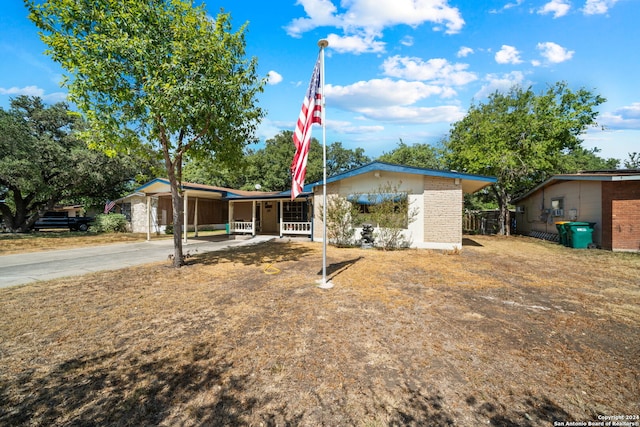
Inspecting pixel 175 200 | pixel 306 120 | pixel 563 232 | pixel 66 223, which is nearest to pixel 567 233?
pixel 563 232

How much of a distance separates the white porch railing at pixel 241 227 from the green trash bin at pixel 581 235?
16132 millimetres

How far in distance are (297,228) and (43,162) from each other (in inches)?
677

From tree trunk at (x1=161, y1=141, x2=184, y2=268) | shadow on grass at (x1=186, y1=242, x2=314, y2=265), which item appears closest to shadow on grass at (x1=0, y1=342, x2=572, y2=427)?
tree trunk at (x1=161, y1=141, x2=184, y2=268)

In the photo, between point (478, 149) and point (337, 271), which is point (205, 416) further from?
point (478, 149)

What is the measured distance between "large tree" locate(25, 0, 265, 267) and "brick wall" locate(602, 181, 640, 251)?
14.5m

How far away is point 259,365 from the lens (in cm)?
300

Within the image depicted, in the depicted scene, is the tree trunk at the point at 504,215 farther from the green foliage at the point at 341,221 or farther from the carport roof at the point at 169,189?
the carport roof at the point at 169,189

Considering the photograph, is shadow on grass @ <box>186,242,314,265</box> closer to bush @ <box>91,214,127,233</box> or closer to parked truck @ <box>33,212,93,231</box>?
bush @ <box>91,214,127,233</box>

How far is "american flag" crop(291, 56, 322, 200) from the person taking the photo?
571cm

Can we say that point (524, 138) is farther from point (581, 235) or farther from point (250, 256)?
point (250, 256)

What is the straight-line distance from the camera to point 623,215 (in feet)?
35.3

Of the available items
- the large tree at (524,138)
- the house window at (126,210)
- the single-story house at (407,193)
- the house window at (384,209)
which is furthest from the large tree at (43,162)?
the large tree at (524,138)

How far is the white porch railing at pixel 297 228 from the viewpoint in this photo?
50.7ft

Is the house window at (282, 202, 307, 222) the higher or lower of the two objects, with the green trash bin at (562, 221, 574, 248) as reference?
higher
